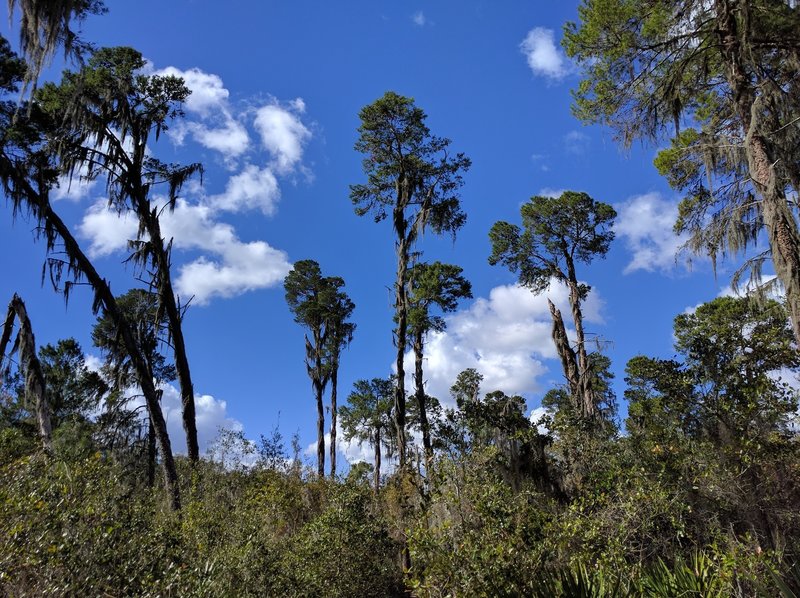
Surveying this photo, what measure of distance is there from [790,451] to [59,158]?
14.6m

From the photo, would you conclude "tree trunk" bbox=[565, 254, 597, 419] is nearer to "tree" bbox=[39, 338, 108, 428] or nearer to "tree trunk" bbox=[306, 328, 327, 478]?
"tree trunk" bbox=[306, 328, 327, 478]

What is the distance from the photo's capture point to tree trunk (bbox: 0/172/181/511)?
30.4 ft

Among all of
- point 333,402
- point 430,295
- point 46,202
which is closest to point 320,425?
point 333,402

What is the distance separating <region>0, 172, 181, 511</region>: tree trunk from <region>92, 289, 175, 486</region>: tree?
26 centimetres

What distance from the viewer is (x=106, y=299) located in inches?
389

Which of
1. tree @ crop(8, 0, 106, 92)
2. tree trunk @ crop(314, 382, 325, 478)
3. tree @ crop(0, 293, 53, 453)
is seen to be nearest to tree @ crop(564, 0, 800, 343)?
tree @ crop(8, 0, 106, 92)

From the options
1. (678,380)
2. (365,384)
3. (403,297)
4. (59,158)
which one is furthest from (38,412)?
(365,384)

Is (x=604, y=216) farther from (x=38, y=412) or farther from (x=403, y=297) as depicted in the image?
(x=38, y=412)

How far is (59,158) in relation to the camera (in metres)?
10.3

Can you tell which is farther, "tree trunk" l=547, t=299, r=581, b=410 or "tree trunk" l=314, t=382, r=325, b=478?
"tree trunk" l=314, t=382, r=325, b=478

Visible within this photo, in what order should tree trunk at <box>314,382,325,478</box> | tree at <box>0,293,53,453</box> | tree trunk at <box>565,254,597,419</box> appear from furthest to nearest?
tree trunk at <box>314,382,325,478</box>
tree trunk at <box>565,254,597,419</box>
tree at <box>0,293,53,453</box>

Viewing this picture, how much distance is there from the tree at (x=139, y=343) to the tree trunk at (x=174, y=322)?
0.83ft

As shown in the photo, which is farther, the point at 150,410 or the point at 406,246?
the point at 406,246

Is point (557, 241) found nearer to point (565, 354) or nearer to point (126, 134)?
point (565, 354)
